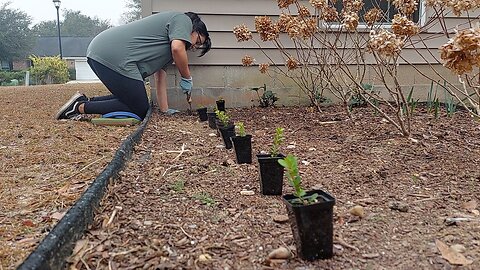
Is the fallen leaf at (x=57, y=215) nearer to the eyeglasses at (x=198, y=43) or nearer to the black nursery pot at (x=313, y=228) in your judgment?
the black nursery pot at (x=313, y=228)

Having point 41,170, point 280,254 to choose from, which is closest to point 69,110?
point 41,170

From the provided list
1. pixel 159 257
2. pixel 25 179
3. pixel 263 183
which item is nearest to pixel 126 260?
pixel 159 257

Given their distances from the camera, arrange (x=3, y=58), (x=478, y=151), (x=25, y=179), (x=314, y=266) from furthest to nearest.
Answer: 1. (x=3, y=58)
2. (x=478, y=151)
3. (x=25, y=179)
4. (x=314, y=266)

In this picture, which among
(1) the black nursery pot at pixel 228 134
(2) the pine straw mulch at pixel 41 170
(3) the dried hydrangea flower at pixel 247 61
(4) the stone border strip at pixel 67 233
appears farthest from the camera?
(3) the dried hydrangea flower at pixel 247 61

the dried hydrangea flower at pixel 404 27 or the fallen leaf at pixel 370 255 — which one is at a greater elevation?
the dried hydrangea flower at pixel 404 27

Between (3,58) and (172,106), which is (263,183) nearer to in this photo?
(172,106)

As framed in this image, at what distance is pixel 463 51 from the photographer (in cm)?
147

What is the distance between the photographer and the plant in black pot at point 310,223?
113 cm

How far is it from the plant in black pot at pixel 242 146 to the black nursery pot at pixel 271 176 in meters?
0.44

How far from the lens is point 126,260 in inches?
46.4

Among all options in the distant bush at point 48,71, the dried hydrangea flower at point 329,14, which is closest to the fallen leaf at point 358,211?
the dried hydrangea flower at point 329,14

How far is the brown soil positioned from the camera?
47.4 inches

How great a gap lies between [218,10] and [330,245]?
334 centimetres

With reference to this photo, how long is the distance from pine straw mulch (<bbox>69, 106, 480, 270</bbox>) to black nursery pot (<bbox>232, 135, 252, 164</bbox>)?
0.20 ft
